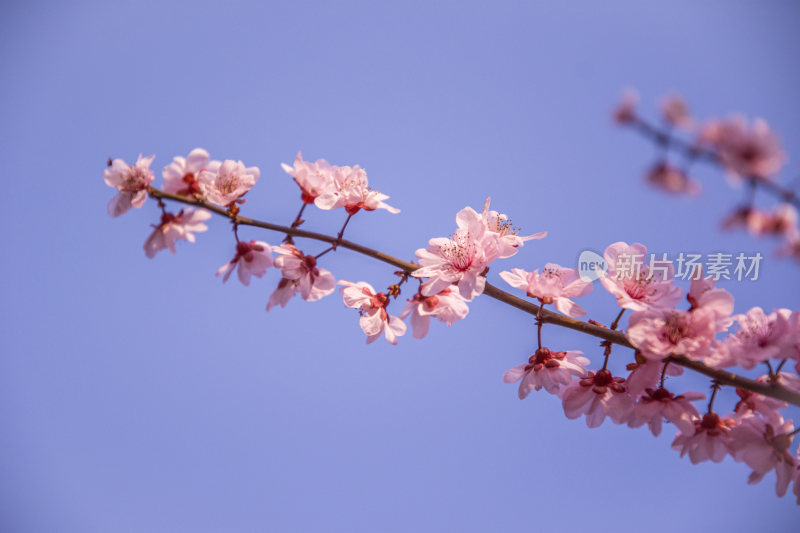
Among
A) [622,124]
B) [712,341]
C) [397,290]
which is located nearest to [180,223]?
[397,290]

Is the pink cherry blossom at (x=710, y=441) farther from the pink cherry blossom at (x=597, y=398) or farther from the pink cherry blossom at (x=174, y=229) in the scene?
the pink cherry blossom at (x=174, y=229)

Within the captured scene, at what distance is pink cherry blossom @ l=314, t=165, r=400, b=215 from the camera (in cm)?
134

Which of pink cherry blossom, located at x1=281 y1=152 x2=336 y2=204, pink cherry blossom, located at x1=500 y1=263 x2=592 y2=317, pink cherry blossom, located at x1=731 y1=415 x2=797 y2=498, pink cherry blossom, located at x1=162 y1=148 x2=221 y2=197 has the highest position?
pink cherry blossom, located at x1=281 y1=152 x2=336 y2=204

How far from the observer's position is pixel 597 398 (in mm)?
1313

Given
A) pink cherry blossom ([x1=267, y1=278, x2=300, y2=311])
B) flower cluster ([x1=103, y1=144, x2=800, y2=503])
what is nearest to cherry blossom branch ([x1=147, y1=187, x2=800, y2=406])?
flower cluster ([x1=103, y1=144, x2=800, y2=503])

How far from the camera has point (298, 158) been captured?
131cm

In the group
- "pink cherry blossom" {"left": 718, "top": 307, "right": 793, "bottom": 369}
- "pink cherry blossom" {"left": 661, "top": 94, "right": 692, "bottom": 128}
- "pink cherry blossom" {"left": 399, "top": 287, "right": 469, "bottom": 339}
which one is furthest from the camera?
"pink cherry blossom" {"left": 399, "top": 287, "right": 469, "bottom": 339}

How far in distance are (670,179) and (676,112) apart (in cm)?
11

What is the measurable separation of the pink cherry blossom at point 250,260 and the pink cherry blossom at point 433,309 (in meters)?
0.38

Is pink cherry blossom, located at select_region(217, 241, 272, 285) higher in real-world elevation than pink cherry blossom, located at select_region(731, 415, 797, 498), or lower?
higher

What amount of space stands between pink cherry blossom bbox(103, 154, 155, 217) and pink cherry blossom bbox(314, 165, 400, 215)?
0.43m

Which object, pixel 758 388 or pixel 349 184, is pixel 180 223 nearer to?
pixel 349 184

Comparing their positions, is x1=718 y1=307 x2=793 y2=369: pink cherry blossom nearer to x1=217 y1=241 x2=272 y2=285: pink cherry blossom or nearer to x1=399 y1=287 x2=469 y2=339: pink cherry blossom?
x1=399 y1=287 x2=469 y2=339: pink cherry blossom

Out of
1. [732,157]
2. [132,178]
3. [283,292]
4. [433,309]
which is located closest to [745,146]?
[732,157]
